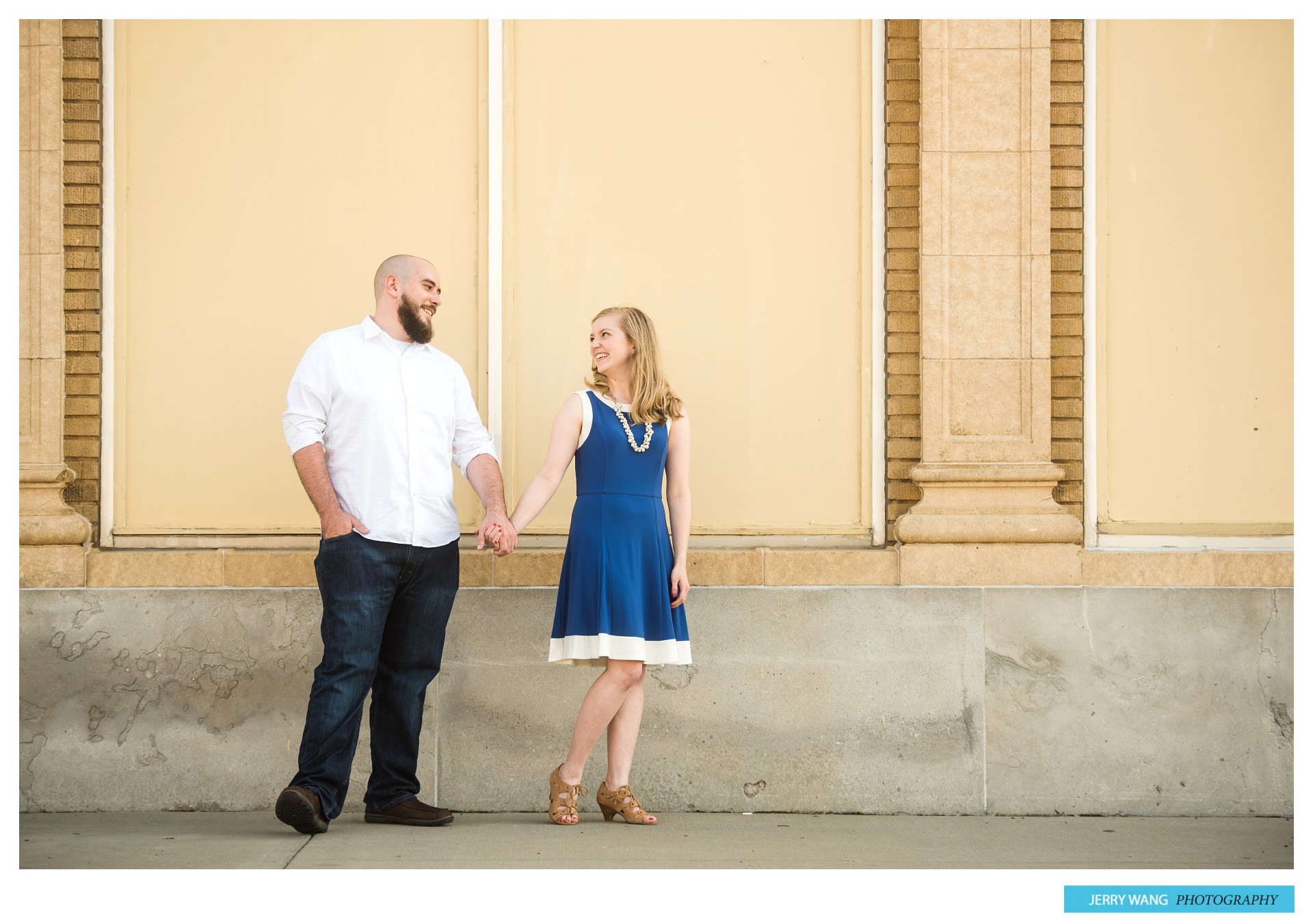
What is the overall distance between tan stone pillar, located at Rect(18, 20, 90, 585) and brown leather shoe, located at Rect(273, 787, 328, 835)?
63.6 inches

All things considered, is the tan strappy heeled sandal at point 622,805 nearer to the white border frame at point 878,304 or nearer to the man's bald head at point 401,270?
the white border frame at point 878,304

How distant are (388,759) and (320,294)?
2.08 meters

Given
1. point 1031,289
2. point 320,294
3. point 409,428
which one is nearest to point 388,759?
point 409,428

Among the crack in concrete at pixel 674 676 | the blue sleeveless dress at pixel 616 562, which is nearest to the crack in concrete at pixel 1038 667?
the crack in concrete at pixel 674 676

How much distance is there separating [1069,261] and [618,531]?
2.46 m

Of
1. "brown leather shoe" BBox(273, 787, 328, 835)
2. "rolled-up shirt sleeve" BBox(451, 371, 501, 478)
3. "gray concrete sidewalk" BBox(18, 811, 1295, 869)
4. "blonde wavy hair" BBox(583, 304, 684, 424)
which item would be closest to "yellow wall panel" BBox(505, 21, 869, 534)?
"rolled-up shirt sleeve" BBox(451, 371, 501, 478)

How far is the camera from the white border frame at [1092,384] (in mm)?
5227

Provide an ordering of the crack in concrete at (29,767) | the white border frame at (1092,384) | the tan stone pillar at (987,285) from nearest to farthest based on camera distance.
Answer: the crack in concrete at (29,767) → the tan stone pillar at (987,285) → the white border frame at (1092,384)

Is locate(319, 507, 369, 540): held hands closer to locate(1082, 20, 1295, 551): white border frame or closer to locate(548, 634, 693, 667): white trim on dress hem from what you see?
locate(548, 634, 693, 667): white trim on dress hem

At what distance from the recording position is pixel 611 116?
5.26 metres

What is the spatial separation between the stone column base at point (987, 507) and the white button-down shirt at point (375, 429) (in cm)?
209

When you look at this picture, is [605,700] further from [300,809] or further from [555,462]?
[300,809]

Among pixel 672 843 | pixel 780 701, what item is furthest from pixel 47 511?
pixel 780 701
